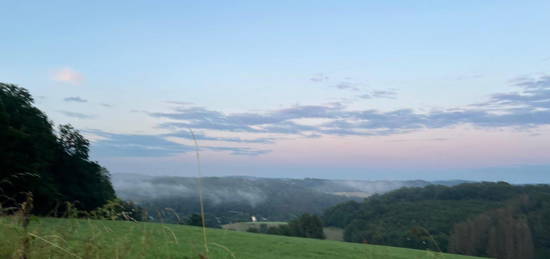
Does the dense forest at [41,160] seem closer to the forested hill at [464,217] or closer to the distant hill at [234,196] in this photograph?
the distant hill at [234,196]

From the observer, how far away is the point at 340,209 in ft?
204

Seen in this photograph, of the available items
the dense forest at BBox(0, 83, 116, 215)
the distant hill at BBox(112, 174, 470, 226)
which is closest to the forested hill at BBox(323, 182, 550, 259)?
the distant hill at BBox(112, 174, 470, 226)

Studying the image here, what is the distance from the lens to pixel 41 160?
17.6 m

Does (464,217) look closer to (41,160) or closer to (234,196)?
(234,196)

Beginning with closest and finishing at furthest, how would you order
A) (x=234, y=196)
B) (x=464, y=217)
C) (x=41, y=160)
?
(x=41, y=160), (x=234, y=196), (x=464, y=217)

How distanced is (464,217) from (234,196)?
26.9 metres

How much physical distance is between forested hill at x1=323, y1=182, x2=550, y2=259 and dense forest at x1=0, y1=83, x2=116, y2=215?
20206 millimetres

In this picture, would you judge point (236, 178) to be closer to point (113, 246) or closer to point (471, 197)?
point (471, 197)

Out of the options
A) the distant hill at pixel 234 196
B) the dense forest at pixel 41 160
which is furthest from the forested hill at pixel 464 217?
the dense forest at pixel 41 160

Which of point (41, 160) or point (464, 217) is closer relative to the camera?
point (41, 160)

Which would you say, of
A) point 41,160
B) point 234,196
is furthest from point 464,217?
point 41,160

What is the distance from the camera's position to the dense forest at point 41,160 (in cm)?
1587

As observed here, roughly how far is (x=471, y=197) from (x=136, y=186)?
5123cm

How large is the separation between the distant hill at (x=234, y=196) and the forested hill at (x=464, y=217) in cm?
572
